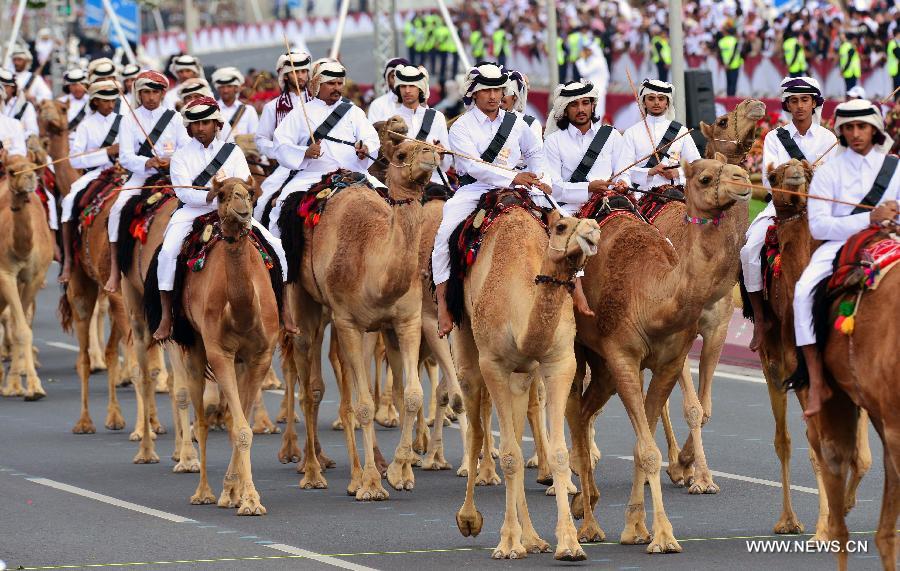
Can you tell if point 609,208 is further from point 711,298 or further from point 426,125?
point 426,125

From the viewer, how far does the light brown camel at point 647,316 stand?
1290cm

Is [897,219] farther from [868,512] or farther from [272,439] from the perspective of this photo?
[272,439]

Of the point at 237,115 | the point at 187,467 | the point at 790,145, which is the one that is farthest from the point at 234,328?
the point at 237,115

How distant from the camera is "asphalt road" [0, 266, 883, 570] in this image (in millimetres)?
13148

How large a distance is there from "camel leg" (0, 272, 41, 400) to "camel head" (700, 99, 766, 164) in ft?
29.5

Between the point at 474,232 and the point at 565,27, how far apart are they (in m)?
36.0

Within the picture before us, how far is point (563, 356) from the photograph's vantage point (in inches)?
521

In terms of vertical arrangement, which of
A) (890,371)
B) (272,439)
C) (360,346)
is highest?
(890,371)

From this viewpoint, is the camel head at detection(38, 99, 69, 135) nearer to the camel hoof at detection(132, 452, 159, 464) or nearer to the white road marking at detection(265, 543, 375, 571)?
the camel hoof at detection(132, 452, 159, 464)

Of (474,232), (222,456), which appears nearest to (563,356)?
(474,232)

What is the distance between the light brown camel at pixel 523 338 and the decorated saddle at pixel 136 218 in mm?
5007

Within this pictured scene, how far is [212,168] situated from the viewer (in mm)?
16406

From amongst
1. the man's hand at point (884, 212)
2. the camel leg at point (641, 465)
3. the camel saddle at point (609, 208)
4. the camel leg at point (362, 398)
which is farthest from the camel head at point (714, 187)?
the camel leg at point (362, 398)

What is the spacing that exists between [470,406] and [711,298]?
1925 mm
